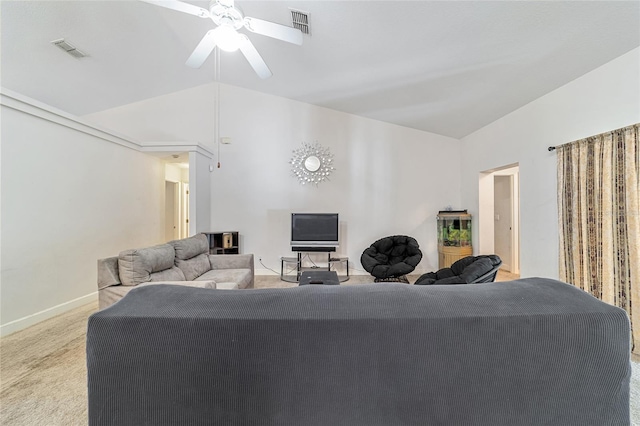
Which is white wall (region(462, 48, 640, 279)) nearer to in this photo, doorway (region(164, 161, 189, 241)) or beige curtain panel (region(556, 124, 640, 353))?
beige curtain panel (region(556, 124, 640, 353))

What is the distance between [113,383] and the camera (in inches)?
30.5

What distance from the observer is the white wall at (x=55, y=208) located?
2.48m

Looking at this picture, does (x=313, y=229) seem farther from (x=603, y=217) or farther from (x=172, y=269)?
(x=603, y=217)

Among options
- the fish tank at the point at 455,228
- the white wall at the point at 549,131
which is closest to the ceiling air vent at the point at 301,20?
the white wall at the point at 549,131

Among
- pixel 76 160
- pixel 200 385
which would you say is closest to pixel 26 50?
pixel 76 160

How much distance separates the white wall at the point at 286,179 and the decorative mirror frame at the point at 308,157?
0.32 ft

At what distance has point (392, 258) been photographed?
13.4 ft

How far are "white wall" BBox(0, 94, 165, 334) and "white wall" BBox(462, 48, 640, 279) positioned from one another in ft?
18.5

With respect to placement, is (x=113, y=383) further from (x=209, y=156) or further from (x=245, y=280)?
(x=209, y=156)

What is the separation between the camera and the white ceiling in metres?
2.10

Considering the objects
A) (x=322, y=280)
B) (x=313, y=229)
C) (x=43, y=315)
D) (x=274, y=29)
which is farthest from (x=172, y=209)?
(x=274, y=29)

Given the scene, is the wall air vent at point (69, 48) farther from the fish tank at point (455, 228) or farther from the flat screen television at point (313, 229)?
the fish tank at point (455, 228)

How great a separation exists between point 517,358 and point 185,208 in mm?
6690

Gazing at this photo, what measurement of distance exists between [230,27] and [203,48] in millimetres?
411
